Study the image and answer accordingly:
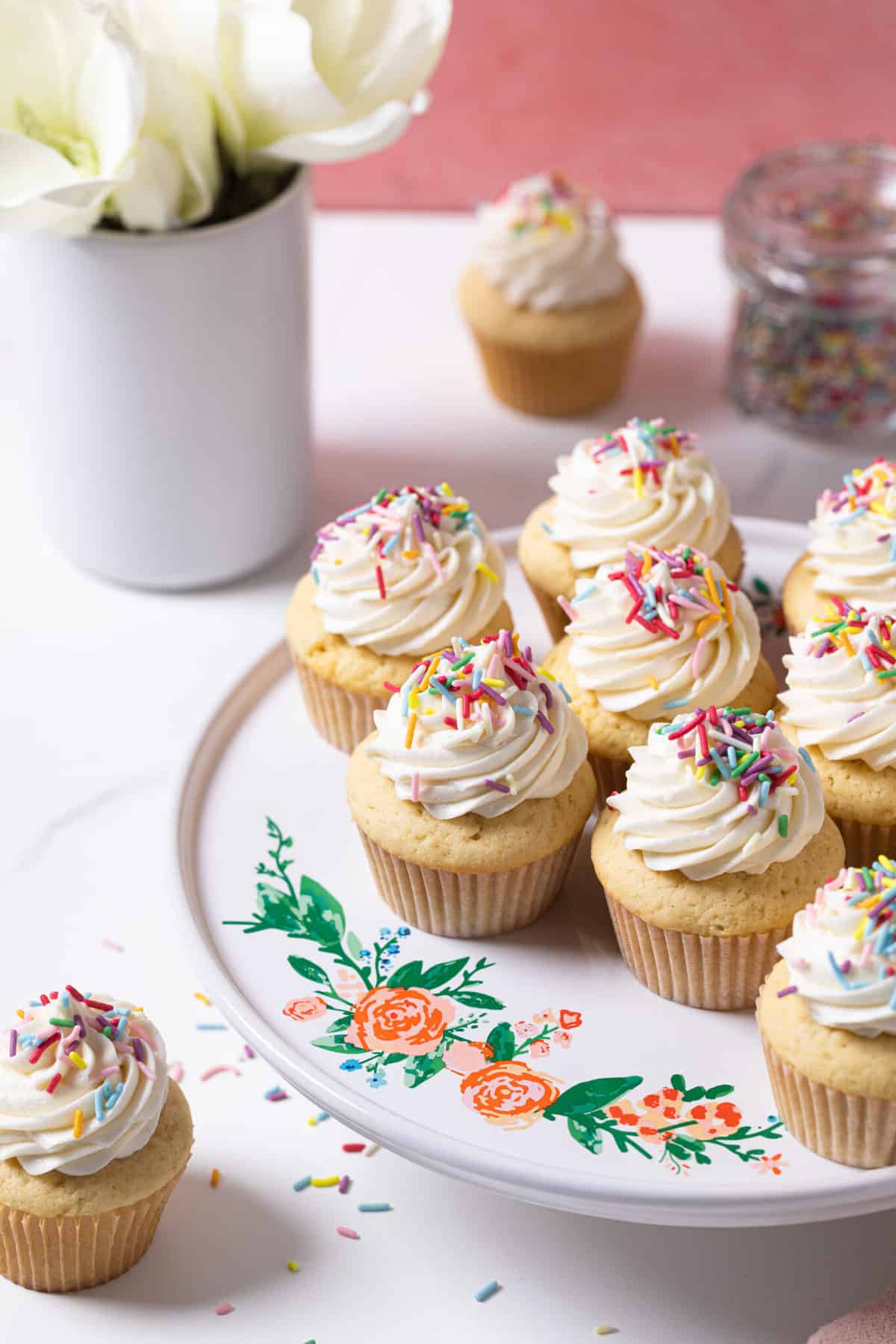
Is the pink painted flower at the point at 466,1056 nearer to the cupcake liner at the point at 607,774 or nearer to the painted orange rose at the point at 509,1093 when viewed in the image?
the painted orange rose at the point at 509,1093

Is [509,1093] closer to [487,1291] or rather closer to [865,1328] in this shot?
[487,1291]

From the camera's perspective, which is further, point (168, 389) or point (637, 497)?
point (168, 389)

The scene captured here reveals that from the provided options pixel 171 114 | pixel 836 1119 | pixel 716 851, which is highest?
pixel 171 114

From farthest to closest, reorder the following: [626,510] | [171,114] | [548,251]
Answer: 1. [548,251]
2. [171,114]
3. [626,510]

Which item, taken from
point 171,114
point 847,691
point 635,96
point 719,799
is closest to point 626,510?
point 847,691

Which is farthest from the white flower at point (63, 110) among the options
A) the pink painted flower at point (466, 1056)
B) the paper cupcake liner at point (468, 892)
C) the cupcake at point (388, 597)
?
the pink painted flower at point (466, 1056)

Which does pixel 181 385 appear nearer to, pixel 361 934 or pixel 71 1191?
pixel 361 934

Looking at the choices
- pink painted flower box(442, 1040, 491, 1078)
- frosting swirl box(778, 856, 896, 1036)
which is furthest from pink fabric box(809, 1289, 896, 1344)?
pink painted flower box(442, 1040, 491, 1078)
